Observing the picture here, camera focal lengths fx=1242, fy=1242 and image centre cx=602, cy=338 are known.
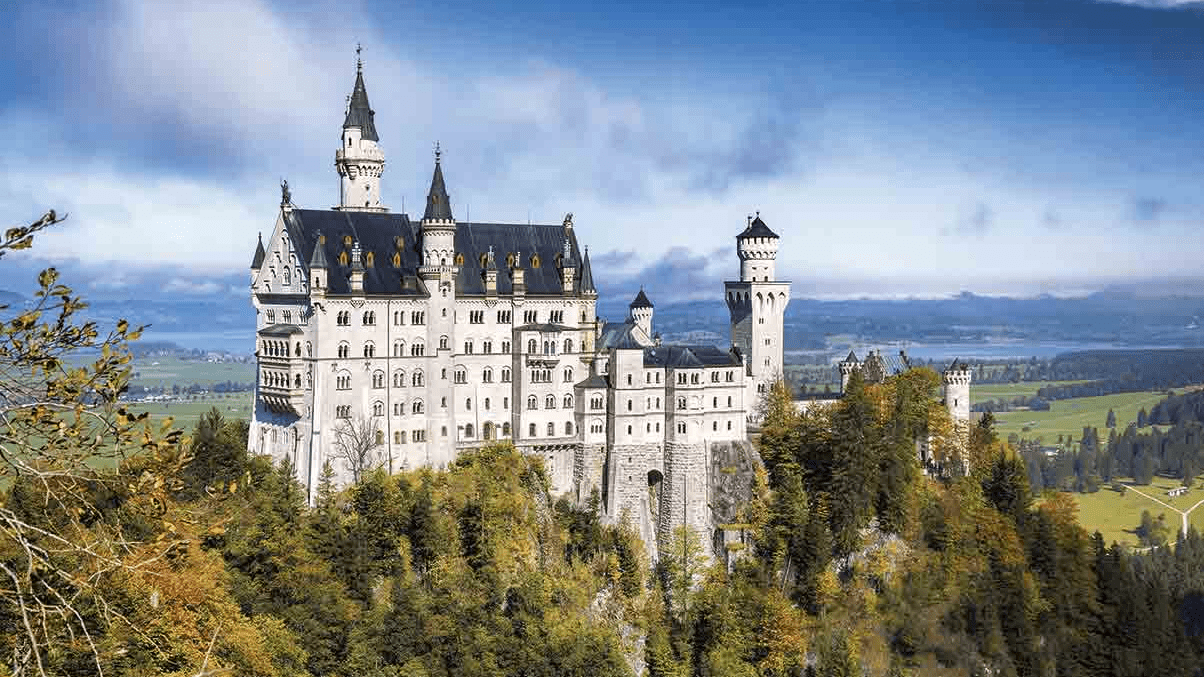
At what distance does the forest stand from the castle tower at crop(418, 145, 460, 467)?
2069mm

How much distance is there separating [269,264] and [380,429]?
11826 mm

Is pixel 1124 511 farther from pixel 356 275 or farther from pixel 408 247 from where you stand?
pixel 356 275

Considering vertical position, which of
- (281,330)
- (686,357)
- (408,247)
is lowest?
(686,357)

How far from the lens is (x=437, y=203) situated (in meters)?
73.8

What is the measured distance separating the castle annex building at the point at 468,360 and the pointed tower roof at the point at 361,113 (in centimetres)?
10

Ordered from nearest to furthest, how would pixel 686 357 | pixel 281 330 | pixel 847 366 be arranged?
pixel 281 330 → pixel 686 357 → pixel 847 366

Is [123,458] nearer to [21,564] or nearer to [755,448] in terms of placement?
[21,564]

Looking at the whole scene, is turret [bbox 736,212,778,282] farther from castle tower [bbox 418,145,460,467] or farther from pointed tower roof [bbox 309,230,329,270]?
pointed tower roof [bbox 309,230,329,270]

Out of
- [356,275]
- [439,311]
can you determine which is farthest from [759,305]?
[356,275]

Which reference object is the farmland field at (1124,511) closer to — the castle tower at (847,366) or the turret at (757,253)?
the castle tower at (847,366)

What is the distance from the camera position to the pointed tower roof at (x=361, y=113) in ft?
257

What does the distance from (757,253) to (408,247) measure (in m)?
24.4

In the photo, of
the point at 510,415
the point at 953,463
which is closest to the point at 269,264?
the point at 510,415

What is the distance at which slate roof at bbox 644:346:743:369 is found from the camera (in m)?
77.4
